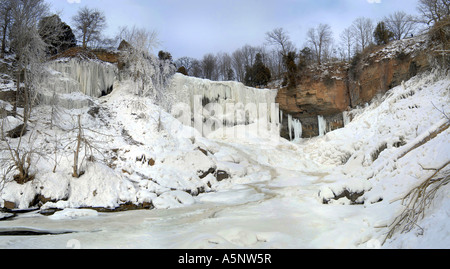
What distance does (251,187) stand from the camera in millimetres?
12891

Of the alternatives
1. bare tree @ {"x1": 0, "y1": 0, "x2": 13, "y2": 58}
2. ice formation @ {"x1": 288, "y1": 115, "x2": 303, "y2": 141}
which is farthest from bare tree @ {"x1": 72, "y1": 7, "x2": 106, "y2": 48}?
ice formation @ {"x1": 288, "y1": 115, "x2": 303, "y2": 141}

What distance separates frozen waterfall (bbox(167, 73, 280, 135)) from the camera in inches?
906

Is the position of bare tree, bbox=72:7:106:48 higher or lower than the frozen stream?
higher

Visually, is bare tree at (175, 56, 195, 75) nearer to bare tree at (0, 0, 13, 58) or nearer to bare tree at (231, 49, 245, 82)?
bare tree at (231, 49, 245, 82)

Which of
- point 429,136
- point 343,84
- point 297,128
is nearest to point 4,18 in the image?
point 429,136

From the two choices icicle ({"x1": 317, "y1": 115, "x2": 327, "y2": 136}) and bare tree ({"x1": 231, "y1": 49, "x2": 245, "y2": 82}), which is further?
bare tree ({"x1": 231, "y1": 49, "x2": 245, "y2": 82})

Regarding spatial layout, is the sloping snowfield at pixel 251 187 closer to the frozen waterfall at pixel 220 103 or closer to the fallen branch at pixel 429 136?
the fallen branch at pixel 429 136

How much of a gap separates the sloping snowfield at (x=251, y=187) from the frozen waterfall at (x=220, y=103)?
11.4 feet

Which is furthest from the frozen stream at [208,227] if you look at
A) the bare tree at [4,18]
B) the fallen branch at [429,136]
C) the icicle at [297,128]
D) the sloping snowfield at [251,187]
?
the icicle at [297,128]

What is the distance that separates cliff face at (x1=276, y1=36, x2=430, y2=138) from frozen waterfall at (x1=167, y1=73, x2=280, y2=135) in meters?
2.20

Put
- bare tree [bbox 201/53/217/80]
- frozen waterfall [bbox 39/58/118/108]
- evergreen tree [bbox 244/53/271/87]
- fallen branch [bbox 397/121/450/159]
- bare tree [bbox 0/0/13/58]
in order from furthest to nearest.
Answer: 1. bare tree [bbox 201/53/217/80]
2. evergreen tree [bbox 244/53/271/87]
3. bare tree [bbox 0/0/13/58]
4. frozen waterfall [bbox 39/58/118/108]
5. fallen branch [bbox 397/121/450/159]

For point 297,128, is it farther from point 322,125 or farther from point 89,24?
point 89,24

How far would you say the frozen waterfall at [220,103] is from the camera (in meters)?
23.0

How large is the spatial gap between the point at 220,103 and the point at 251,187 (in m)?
13.3
